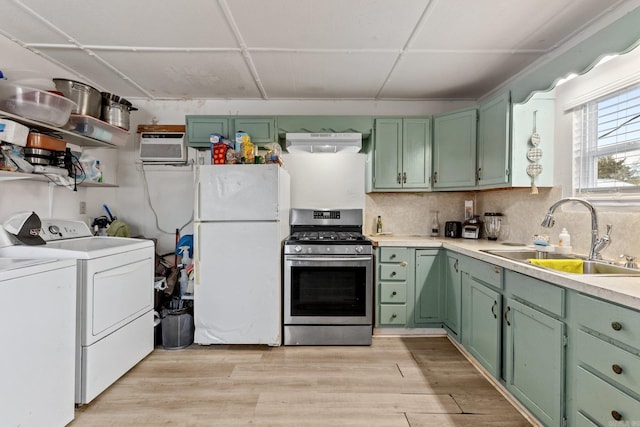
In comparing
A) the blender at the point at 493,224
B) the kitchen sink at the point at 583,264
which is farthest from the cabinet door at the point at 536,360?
the blender at the point at 493,224

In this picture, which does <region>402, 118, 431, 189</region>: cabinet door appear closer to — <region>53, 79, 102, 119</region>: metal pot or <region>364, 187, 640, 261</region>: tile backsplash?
<region>364, 187, 640, 261</region>: tile backsplash

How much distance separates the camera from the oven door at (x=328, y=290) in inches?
106

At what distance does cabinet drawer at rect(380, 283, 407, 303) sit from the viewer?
112 inches

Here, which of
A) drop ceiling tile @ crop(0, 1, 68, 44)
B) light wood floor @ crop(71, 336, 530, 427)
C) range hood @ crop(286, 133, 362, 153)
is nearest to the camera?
light wood floor @ crop(71, 336, 530, 427)

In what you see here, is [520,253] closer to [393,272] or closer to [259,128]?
[393,272]

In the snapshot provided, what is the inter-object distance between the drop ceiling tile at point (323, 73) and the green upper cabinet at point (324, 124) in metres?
0.30

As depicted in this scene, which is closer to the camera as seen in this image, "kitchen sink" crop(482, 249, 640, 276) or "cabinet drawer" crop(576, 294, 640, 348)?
"cabinet drawer" crop(576, 294, 640, 348)

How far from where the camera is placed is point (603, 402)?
4.06 feet

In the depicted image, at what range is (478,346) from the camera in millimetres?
2219

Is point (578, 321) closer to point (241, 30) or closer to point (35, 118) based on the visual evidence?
point (241, 30)

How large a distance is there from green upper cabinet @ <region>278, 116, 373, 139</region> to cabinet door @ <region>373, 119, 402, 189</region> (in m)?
0.15

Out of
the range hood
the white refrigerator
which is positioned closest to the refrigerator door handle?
the white refrigerator

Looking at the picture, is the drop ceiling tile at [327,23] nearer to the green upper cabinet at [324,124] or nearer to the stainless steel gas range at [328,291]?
the green upper cabinet at [324,124]

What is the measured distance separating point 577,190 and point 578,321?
4.12 ft
